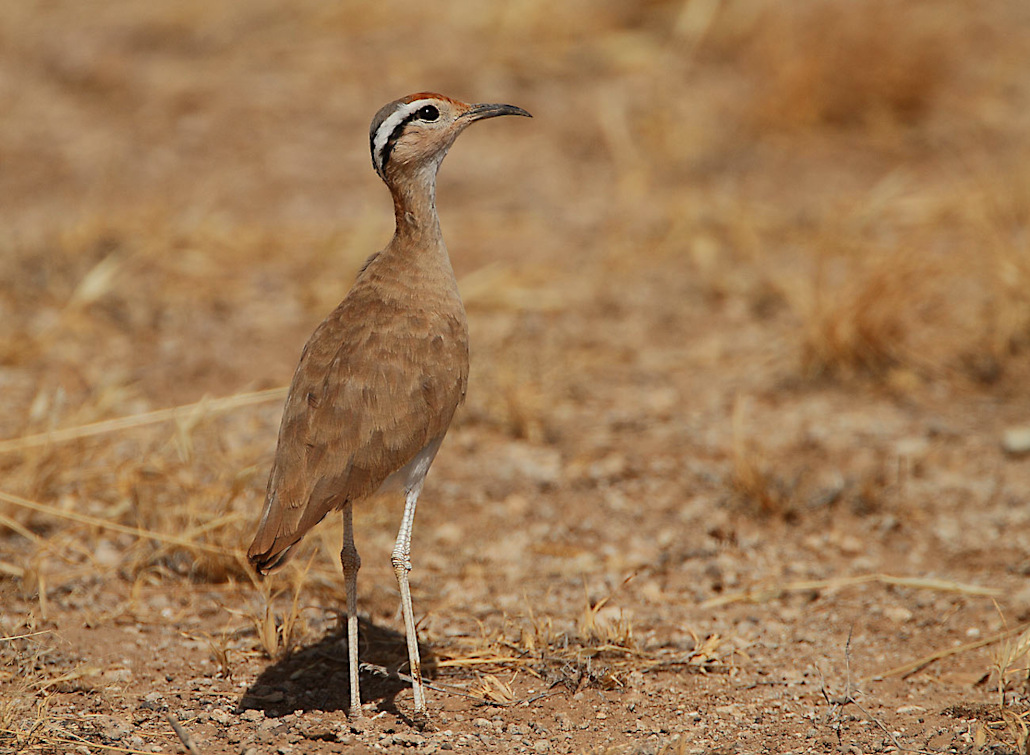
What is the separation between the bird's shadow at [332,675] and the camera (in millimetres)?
3863

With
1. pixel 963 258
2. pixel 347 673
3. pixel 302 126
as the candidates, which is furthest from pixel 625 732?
pixel 302 126

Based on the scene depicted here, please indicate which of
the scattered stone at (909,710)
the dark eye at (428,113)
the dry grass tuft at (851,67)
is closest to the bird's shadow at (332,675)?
the scattered stone at (909,710)

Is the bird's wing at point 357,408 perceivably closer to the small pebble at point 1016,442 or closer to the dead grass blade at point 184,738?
the dead grass blade at point 184,738

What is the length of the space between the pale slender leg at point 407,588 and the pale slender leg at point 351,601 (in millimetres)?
159

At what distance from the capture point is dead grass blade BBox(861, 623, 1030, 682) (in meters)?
4.12

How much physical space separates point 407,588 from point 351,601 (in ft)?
0.67

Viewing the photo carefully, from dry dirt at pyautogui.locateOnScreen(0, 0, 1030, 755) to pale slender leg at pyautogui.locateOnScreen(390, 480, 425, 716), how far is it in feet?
0.34

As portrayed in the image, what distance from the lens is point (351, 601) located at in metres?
3.89

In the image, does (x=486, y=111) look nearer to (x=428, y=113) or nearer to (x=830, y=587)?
(x=428, y=113)

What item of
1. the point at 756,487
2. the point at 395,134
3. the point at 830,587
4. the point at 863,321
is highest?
the point at 395,134

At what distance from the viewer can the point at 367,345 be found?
3.88 metres

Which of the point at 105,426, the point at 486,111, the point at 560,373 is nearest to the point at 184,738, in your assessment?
the point at 105,426

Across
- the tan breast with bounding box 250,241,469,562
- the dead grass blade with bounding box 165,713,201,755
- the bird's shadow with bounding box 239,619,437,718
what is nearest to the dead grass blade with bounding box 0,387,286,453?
the tan breast with bounding box 250,241,469,562

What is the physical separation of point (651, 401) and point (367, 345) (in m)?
2.80
